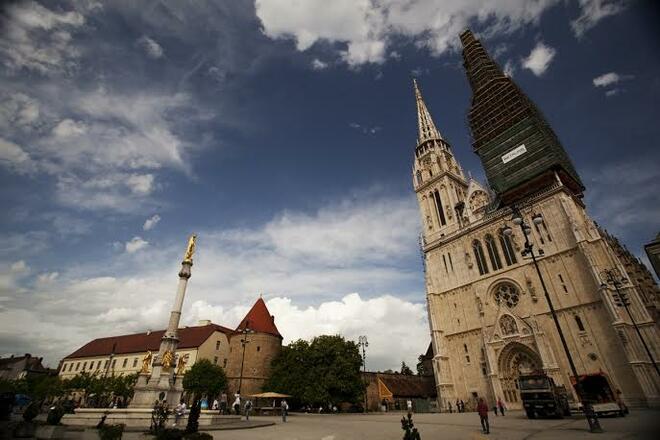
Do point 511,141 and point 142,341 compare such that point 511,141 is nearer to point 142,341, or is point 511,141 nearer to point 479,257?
point 479,257

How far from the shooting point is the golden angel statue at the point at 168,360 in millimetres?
18719

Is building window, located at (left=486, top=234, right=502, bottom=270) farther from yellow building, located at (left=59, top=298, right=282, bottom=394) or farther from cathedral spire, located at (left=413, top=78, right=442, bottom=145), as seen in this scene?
yellow building, located at (left=59, top=298, right=282, bottom=394)

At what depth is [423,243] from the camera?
42.2m

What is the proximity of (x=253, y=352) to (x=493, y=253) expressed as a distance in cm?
3185

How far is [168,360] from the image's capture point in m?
18.8

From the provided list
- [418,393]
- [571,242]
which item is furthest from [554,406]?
[418,393]

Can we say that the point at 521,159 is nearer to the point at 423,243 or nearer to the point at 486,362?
the point at 423,243

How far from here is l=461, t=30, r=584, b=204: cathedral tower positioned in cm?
3300

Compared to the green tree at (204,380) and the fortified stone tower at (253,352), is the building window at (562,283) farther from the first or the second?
the green tree at (204,380)

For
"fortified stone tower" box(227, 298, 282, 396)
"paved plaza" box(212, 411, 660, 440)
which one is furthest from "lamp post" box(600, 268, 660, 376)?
"fortified stone tower" box(227, 298, 282, 396)

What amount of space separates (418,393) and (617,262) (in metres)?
31.6

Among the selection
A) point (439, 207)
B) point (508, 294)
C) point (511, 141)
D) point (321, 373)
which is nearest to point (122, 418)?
point (321, 373)

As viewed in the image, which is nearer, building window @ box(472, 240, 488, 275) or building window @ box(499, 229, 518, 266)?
building window @ box(499, 229, 518, 266)

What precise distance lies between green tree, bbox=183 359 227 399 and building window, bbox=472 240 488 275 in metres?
31.6
